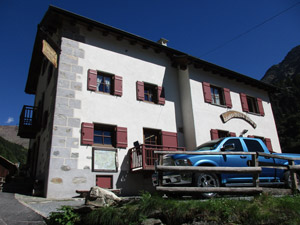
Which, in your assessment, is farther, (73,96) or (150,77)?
(150,77)

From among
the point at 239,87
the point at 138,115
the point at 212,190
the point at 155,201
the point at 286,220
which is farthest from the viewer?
the point at 239,87

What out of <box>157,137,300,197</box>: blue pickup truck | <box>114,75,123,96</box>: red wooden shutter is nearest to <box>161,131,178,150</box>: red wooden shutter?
<box>114,75,123,96</box>: red wooden shutter

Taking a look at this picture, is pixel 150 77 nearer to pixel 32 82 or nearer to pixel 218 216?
pixel 32 82

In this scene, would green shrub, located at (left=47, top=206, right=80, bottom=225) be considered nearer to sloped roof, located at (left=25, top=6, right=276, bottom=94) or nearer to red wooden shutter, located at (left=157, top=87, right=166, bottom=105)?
sloped roof, located at (left=25, top=6, right=276, bottom=94)

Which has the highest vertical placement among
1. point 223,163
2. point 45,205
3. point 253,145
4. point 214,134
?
point 214,134

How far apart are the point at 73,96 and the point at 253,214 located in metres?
8.91

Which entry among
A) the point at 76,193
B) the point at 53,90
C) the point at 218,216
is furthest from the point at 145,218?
the point at 53,90

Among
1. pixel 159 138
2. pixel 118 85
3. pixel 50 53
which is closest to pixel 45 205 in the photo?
pixel 50 53

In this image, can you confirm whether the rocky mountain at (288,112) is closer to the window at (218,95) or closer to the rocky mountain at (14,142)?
the window at (218,95)

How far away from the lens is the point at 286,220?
4543 millimetres

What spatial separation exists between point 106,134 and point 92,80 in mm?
2553

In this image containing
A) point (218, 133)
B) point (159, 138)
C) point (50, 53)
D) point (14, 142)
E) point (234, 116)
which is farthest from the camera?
point (14, 142)

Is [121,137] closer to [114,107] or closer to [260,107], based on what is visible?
[114,107]

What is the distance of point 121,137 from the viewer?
12.0 metres
